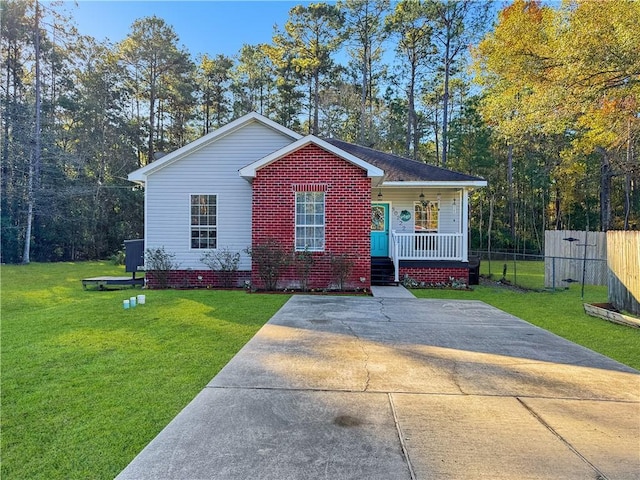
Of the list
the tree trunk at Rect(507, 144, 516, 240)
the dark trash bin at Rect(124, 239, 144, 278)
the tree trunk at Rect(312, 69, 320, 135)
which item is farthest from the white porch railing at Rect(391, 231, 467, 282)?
the tree trunk at Rect(312, 69, 320, 135)

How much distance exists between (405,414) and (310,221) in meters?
8.23

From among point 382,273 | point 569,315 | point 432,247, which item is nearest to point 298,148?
point 382,273

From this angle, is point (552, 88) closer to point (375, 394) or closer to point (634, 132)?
point (634, 132)

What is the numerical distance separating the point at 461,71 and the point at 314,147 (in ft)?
80.9

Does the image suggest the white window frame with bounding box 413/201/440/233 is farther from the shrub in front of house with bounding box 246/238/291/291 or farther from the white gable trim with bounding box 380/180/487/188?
the shrub in front of house with bounding box 246/238/291/291

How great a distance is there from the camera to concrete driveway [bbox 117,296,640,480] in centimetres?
259

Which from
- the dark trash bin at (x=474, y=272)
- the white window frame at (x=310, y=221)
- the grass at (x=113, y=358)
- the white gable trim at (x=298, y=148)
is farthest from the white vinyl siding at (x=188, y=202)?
the dark trash bin at (x=474, y=272)

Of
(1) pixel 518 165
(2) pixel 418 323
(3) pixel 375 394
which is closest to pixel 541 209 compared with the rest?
(1) pixel 518 165

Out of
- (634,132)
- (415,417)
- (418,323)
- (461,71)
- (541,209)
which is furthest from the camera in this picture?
(541,209)

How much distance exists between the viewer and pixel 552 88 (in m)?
11.0

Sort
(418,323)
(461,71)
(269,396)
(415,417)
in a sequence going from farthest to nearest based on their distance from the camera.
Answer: (461,71) < (418,323) < (269,396) < (415,417)

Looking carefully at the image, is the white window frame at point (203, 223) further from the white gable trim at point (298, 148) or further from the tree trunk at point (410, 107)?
the tree trunk at point (410, 107)

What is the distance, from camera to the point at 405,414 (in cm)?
338

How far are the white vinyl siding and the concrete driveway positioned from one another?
271 inches
